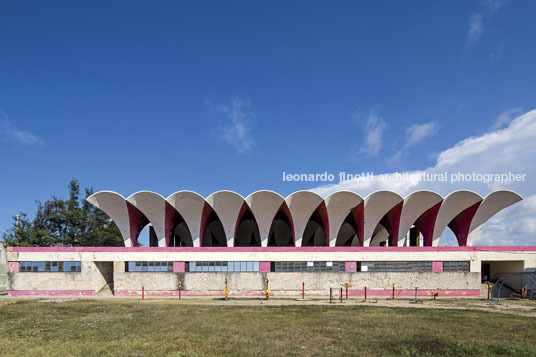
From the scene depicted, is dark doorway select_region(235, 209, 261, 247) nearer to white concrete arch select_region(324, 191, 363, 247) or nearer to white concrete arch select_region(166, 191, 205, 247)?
white concrete arch select_region(166, 191, 205, 247)

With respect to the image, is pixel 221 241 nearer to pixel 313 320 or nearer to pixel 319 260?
pixel 319 260

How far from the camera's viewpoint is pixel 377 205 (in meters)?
36.2

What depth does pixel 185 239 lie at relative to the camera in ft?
163

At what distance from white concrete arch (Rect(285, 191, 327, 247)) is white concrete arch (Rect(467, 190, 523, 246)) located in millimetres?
17493

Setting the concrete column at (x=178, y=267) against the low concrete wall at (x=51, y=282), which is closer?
the low concrete wall at (x=51, y=282)

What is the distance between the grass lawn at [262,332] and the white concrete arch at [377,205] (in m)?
16.8

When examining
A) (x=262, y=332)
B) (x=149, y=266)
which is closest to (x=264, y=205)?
(x=149, y=266)

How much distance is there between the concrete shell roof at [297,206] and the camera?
116 feet

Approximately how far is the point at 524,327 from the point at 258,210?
80.3ft

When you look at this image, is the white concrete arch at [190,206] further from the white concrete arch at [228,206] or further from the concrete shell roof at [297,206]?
the white concrete arch at [228,206]

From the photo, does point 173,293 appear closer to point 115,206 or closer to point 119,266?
point 119,266

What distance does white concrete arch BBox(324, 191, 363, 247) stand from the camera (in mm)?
35281

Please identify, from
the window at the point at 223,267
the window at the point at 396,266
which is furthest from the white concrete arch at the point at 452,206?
the window at the point at 223,267

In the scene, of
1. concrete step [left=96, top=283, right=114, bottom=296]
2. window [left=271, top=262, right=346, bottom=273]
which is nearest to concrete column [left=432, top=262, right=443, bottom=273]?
window [left=271, top=262, right=346, bottom=273]
